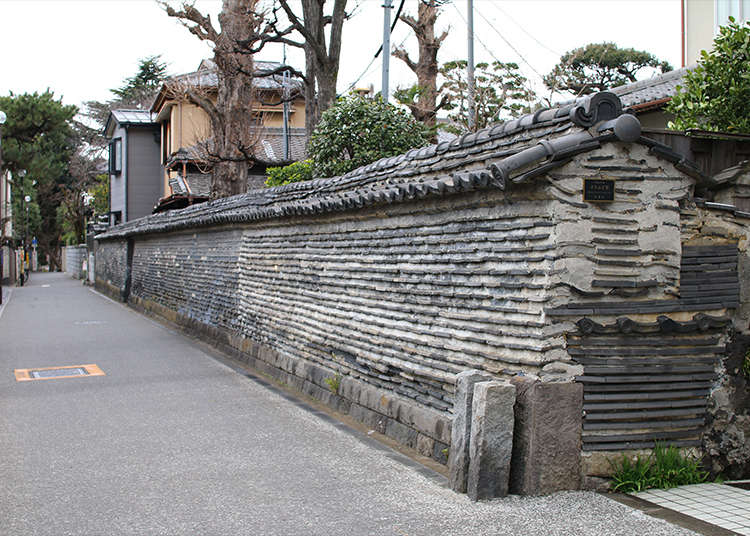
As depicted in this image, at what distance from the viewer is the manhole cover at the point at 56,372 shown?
477 inches

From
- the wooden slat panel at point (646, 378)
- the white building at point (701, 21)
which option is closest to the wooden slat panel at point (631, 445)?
the wooden slat panel at point (646, 378)

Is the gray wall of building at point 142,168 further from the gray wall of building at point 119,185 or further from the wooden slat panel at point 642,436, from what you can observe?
the wooden slat panel at point 642,436

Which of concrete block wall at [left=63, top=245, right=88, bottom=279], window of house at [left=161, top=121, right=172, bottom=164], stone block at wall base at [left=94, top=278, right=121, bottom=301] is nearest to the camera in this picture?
stone block at wall base at [left=94, top=278, right=121, bottom=301]

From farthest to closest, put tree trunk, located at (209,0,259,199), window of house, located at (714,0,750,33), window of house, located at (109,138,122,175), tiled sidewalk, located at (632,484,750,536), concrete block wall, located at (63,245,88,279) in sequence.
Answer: concrete block wall, located at (63,245,88,279), window of house, located at (109,138,122,175), tree trunk, located at (209,0,259,199), window of house, located at (714,0,750,33), tiled sidewalk, located at (632,484,750,536)

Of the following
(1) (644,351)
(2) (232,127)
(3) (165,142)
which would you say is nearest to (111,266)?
(3) (165,142)

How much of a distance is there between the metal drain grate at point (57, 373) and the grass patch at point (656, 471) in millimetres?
9285

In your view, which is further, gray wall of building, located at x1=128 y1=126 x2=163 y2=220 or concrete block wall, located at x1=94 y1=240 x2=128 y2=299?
gray wall of building, located at x1=128 y1=126 x2=163 y2=220

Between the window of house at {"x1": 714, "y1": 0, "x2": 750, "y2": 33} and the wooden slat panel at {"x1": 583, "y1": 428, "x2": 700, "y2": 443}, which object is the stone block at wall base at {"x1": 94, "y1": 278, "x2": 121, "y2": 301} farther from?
the wooden slat panel at {"x1": 583, "y1": 428, "x2": 700, "y2": 443}

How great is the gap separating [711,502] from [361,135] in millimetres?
8915

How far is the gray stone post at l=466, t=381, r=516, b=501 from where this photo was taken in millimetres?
5723

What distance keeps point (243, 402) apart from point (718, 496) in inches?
240

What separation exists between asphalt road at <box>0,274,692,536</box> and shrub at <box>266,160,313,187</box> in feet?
18.7

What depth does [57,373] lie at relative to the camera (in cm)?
1251

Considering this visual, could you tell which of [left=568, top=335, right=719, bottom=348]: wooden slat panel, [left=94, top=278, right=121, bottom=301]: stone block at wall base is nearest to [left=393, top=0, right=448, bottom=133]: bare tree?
[left=94, top=278, right=121, bottom=301]: stone block at wall base
